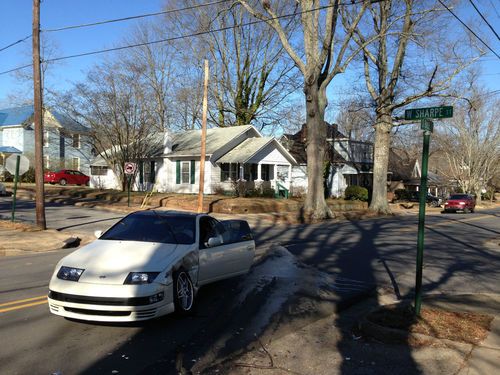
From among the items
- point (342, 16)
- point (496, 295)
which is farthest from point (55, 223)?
point (342, 16)

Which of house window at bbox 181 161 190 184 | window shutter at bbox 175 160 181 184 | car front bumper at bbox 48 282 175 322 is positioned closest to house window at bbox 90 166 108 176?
window shutter at bbox 175 160 181 184

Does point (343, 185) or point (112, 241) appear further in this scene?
point (343, 185)

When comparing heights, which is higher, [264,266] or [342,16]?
[342,16]

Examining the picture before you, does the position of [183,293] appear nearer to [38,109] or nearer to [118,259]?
[118,259]

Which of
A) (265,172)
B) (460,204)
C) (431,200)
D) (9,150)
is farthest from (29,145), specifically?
(431,200)

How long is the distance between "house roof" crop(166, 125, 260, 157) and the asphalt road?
58.4 feet

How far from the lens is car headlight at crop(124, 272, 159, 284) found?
5484mm

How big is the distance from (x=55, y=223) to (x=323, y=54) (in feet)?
50.2

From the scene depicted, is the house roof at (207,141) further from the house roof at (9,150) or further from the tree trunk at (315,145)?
the house roof at (9,150)

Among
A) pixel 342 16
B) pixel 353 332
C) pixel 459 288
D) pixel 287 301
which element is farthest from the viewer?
pixel 342 16

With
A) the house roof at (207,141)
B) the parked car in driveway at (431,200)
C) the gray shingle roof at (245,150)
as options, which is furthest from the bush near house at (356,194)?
the parked car in driveway at (431,200)

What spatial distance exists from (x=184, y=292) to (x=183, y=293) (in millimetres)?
30

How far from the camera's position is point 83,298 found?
5.36 meters

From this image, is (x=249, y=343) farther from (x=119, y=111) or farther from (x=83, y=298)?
(x=119, y=111)
